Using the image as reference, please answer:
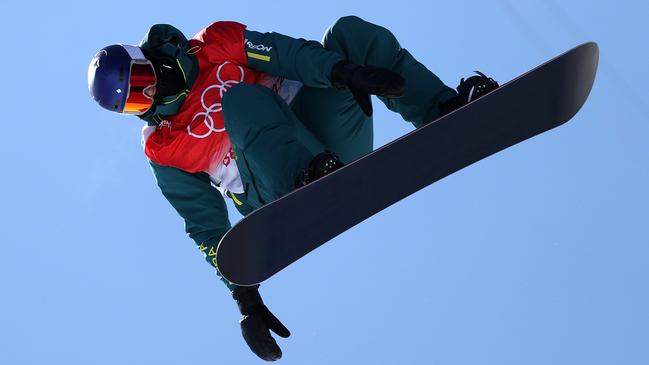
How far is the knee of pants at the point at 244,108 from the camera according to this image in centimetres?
556

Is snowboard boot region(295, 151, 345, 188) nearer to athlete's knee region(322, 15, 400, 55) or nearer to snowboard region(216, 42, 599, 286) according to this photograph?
snowboard region(216, 42, 599, 286)

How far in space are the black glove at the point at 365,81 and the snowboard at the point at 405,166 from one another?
0.20 meters

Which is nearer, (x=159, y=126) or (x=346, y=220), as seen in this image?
(x=346, y=220)

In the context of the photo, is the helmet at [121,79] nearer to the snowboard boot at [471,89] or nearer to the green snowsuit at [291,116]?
the green snowsuit at [291,116]

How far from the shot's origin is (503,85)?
5461 millimetres

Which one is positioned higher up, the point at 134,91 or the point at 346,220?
the point at 134,91

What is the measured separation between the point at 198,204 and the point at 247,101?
0.74m

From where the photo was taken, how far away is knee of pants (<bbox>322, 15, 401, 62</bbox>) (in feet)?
19.2

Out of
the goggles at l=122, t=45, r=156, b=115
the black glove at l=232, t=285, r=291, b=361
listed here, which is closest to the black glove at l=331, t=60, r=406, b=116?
the goggles at l=122, t=45, r=156, b=115

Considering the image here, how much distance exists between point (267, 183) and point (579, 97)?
135 cm

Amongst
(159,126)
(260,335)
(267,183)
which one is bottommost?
(260,335)

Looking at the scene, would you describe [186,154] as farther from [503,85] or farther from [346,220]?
[503,85]

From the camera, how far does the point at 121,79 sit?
5.76 meters

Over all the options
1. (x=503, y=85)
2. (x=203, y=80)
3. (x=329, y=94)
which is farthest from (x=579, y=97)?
(x=203, y=80)
